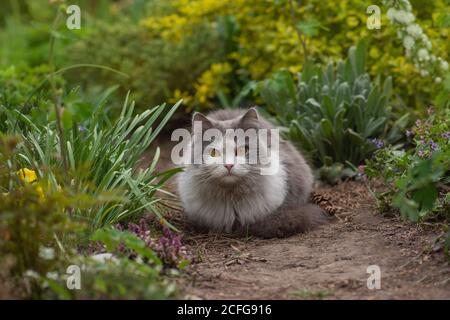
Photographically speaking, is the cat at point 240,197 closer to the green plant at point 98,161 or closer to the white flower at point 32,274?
the green plant at point 98,161

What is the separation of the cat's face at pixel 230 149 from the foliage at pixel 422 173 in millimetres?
797

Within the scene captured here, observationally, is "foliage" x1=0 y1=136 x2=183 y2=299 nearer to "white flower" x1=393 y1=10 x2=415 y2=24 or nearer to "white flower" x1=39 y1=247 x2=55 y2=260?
"white flower" x1=39 y1=247 x2=55 y2=260

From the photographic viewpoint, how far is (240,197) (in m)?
4.41

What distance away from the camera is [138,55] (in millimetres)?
7297

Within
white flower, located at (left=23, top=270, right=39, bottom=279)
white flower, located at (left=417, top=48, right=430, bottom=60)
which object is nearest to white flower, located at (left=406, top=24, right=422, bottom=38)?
white flower, located at (left=417, top=48, right=430, bottom=60)

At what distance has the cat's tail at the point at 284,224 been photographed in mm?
4359

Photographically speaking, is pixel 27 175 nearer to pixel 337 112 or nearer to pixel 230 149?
pixel 230 149

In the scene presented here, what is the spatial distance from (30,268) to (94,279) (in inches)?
13.6

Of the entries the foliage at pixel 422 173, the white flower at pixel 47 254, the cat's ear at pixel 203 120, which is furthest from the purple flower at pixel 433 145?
the white flower at pixel 47 254

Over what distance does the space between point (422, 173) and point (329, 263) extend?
948 mm

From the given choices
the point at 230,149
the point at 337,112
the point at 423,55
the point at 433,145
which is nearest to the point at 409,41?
the point at 423,55

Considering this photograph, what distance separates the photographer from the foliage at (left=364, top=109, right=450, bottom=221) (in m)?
3.11
